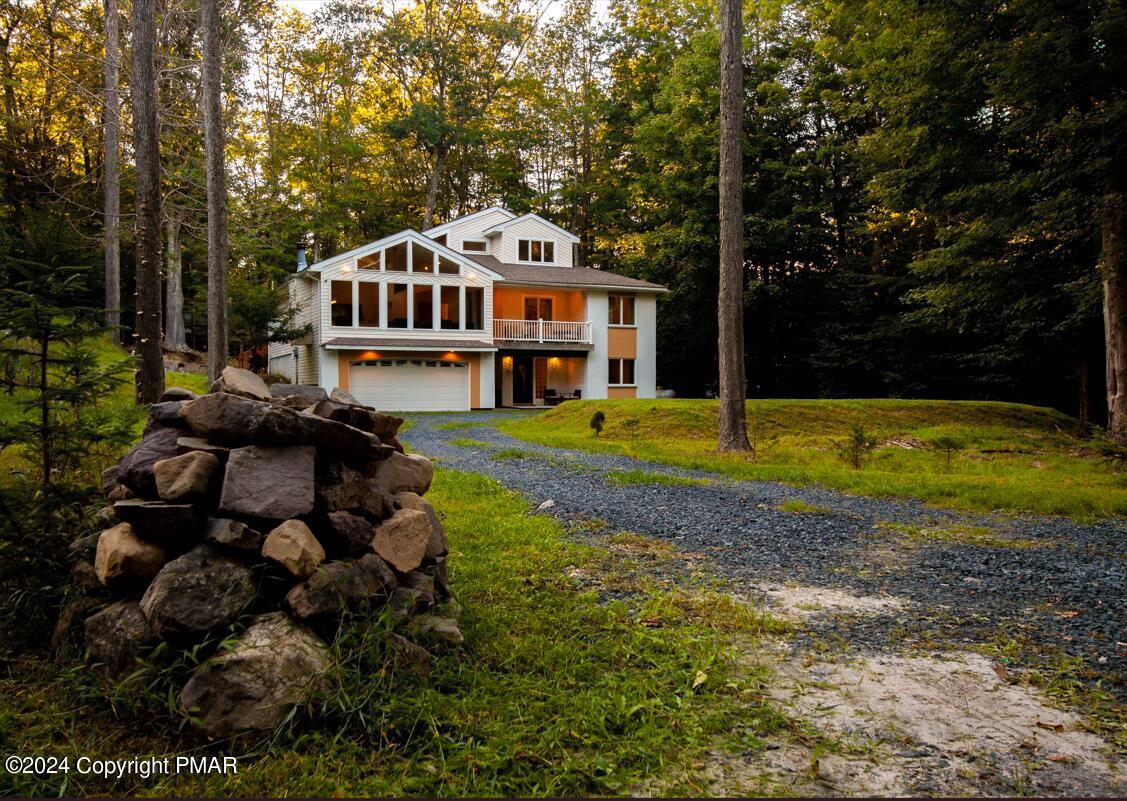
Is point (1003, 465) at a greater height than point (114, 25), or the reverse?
point (114, 25)

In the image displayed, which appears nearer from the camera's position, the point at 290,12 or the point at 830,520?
the point at 830,520

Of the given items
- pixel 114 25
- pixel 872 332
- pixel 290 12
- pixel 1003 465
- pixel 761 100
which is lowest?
pixel 1003 465

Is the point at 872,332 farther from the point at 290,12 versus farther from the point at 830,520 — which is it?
the point at 290,12

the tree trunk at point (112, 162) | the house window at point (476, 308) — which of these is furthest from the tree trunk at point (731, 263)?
the house window at point (476, 308)

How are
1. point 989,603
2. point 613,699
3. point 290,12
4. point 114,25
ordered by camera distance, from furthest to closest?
point 290,12 < point 114,25 < point 989,603 < point 613,699

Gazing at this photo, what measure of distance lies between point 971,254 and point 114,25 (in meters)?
21.0

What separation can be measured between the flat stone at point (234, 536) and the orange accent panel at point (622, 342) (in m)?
25.1

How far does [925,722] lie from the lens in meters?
2.52

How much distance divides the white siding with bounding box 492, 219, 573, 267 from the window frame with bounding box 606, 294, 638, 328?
3470 millimetres

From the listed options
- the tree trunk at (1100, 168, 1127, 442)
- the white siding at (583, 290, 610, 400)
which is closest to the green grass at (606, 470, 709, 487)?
the tree trunk at (1100, 168, 1127, 442)

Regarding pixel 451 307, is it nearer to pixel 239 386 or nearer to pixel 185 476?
pixel 239 386

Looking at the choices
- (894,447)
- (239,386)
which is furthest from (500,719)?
(894,447)

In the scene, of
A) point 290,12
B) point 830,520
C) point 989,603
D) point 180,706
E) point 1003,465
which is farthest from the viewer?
point 290,12

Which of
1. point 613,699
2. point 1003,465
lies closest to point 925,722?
point 613,699
